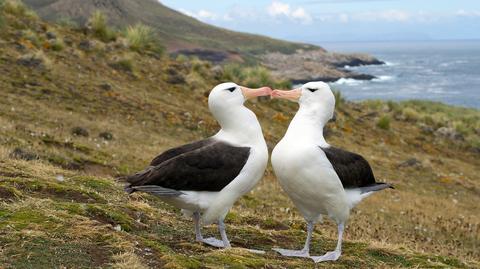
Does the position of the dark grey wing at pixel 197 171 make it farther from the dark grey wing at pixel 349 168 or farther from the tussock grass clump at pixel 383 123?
the tussock grass clump at pixel 383 123

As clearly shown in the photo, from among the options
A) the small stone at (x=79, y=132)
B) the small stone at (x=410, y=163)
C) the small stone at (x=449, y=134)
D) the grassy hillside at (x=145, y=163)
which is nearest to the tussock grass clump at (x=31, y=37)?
the grassy hillside at (x=145, y=163)

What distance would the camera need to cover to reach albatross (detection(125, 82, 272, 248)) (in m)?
5.86

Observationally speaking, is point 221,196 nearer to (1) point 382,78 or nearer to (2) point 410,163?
(2) point 410,163

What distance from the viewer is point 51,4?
317 ft

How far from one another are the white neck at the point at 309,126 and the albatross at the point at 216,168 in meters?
0.37

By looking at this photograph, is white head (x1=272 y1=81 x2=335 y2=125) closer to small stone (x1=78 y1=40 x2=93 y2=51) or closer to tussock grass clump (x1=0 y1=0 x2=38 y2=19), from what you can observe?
small stone (x1=78 y1=40 x2=93 y2=51)

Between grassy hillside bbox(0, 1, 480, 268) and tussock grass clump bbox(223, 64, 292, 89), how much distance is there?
18 centimetres

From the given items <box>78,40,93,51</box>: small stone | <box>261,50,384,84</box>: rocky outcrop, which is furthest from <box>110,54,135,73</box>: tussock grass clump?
<box>261,50,384,84</box>: rocky outcrop

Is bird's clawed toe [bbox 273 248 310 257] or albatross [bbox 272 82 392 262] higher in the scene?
albatross [bbox 272 82 392 262]

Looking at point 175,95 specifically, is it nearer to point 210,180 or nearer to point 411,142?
point 411,142

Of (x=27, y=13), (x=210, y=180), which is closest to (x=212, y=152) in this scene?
(x=210, y=180)

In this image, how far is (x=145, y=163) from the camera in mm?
13516

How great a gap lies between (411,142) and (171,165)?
22369 mm

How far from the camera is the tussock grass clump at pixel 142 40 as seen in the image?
2795 centimetres
